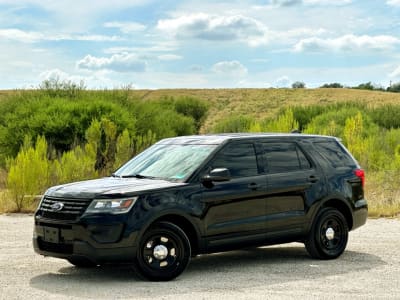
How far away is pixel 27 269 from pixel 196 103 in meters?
60.6

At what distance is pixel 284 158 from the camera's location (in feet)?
33.8

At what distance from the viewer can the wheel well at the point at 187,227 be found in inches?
357

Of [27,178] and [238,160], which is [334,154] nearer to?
[238,160]

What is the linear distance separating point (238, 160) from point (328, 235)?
1.83m

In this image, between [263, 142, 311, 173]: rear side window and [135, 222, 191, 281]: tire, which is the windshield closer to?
[135, 222, 191, 281]: tire

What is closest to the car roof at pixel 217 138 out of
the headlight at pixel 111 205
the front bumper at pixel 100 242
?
the headlight at pixel 111 205

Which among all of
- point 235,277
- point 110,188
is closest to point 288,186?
point 235,277

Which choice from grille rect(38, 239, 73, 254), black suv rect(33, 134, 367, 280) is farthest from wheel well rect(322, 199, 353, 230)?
grille rect(38, 239, 73, 254)

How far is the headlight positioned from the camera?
28.3ft

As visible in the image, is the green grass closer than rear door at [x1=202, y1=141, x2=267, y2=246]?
No

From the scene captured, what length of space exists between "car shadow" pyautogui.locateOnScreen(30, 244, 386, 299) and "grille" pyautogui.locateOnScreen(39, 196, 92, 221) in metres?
0.77

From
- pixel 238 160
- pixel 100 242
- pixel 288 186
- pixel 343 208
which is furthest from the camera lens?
pixel 343 208

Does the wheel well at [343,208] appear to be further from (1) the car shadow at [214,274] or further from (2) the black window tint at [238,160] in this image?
(2) the black window tint at [238,160]

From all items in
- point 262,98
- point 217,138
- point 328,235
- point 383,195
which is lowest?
point 383,195
